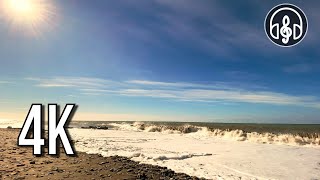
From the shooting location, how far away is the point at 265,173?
1396cm

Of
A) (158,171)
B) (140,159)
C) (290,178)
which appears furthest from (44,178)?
(290,178)

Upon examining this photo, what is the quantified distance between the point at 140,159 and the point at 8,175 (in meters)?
5.81

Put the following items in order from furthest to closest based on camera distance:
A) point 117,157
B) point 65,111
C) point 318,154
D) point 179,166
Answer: point 318,154
point 117,157
point 179,166
point 65,111

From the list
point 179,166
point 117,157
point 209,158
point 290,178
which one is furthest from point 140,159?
point 290,178

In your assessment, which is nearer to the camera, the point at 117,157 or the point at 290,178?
the point at 290,178

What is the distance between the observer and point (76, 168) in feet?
45.5

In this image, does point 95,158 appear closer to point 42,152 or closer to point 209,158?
point 42,152

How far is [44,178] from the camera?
12.2 metres

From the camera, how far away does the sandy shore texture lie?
1254cm

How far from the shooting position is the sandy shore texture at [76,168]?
12539 mm

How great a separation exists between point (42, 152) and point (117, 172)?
242 inches

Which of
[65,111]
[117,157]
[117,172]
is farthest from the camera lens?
[117,157]

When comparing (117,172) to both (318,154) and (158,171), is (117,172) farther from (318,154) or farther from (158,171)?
(318,154)

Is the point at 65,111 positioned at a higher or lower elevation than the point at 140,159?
higher
